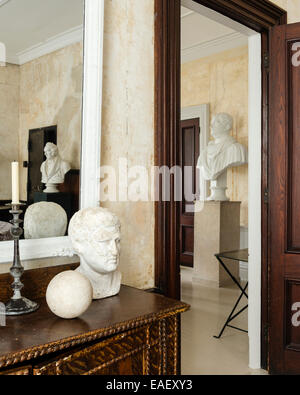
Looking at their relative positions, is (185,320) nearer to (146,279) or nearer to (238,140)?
(146,279)

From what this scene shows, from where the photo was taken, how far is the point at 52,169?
1.60 meters

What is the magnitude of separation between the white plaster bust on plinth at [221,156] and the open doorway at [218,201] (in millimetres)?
29

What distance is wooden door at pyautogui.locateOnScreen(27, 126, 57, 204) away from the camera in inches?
→ 60.1

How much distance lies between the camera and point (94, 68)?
1.73m

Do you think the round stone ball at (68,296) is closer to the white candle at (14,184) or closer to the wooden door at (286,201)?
the white candle at (14,184)

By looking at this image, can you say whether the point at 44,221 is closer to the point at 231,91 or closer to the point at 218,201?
the point at 218,201

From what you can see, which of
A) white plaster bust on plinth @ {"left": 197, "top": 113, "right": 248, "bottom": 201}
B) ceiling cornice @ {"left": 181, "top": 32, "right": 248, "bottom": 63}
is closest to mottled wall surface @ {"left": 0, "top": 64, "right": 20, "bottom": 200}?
white plaster bust on plinth @ {"left": 197, "top": 113, "right": 248, "bottom": 201}

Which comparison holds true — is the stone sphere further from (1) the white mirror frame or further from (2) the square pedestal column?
(2) the square pedestal column

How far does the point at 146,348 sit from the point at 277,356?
1778mm

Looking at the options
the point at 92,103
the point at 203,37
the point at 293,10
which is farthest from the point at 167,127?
the point at 203,37

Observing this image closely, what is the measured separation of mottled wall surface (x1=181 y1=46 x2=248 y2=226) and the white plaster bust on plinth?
0.34 metres

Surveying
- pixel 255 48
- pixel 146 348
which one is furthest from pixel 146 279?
pixel 255 48

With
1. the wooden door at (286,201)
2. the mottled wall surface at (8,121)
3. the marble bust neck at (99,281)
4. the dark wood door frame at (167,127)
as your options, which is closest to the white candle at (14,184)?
the mottled wall surface at (8,121)
